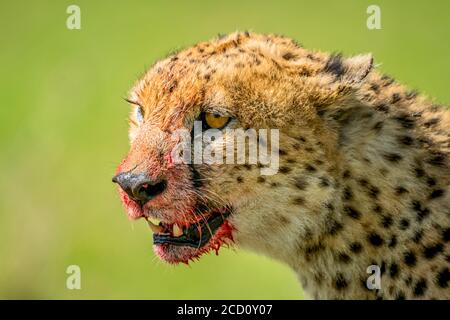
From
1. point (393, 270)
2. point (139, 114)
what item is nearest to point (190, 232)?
point (139, 114)

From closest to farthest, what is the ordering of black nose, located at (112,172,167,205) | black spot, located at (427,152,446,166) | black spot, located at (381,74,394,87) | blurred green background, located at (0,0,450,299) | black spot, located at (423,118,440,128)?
black nose, located at (112,172,167,205) < black spot, located at (427,152,446,166) < black spot, located at (423,118,440,128) < black spot, located at (381,74,394,87) < blurred green background, located at (0,0,450,299)

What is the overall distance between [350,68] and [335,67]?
0.26 ft

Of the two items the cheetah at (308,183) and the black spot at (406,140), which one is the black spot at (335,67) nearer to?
the cheetah at (308,183)

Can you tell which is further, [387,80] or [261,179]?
[387,80]

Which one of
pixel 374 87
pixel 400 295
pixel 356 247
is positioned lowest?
pixel 400 295

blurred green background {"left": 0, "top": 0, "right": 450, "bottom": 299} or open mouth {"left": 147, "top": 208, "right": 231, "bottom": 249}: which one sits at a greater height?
blurred green background {"left": 0, "top": 0, "right": 450, "bottom": 299}

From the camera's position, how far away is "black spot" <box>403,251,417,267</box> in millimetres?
5809

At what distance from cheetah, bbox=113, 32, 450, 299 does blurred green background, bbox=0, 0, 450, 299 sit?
1653 mm

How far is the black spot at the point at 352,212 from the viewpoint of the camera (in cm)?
579

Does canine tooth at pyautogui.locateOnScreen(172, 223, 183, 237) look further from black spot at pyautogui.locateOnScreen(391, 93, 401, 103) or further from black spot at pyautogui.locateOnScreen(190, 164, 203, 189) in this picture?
black spot at pyautogui.locateOnScreen(391, 93, 401, 103)

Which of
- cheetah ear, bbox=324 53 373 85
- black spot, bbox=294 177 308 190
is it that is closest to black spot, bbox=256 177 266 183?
black spot, bbox=294 177 308 190

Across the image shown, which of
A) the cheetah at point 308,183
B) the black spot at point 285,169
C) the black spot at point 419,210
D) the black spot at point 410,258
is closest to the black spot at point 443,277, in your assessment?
the cheetah at point 308,183

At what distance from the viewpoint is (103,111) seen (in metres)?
13.4

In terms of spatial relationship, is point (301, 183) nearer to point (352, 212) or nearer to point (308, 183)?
point (308, 183)
